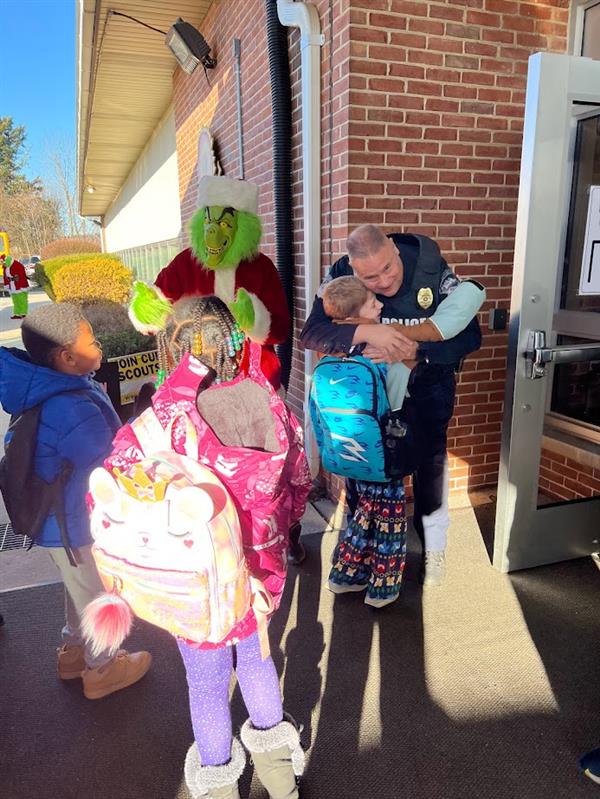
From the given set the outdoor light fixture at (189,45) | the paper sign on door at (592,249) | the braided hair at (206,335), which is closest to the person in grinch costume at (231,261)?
the braided hair at (206,335)

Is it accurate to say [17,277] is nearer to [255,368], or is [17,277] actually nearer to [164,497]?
[255,368]

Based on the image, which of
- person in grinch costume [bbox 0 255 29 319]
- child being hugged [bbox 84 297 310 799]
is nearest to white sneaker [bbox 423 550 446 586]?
child being hugged [bbox 84 297 310 799]

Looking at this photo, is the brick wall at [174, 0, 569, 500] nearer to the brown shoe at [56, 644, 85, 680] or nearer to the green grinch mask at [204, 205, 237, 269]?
the green grinch mask at [204, 205, 237, 269]

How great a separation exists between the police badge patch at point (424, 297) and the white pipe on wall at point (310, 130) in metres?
1.47

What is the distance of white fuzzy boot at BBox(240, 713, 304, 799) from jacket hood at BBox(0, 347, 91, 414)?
1274 millimetres

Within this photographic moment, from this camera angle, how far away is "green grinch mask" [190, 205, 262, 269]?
3146mm

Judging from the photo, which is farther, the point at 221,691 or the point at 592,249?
the point at 592,249

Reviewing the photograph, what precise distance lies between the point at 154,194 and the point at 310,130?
11.0 metres

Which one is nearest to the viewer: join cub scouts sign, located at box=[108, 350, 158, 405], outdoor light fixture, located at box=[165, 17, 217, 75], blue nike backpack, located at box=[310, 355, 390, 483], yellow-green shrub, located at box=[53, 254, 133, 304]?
blue nike backpack, located at box=[310, 355, 390, 483]

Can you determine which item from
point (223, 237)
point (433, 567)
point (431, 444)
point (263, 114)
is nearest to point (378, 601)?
point (433, 567)

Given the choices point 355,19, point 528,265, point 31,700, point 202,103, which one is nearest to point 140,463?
point 31,700

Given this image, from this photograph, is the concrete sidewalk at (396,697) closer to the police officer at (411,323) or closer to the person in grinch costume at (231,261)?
the police officer at (411,323)

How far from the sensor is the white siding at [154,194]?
1092 cm

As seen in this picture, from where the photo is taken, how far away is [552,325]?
2.99 m
